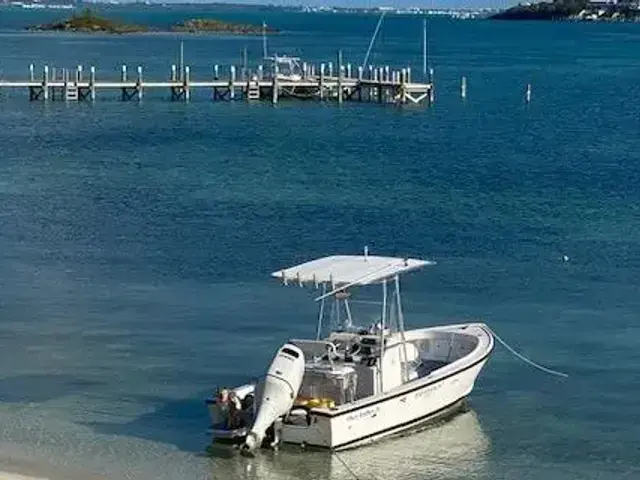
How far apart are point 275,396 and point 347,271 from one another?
346 cm

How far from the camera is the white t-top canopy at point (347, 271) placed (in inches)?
1037

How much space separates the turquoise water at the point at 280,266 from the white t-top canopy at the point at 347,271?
9.02ft

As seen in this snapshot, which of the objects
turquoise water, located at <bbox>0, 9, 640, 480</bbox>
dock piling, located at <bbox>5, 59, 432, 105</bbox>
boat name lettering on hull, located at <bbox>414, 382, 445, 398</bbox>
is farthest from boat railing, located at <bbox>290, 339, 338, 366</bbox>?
dock piling, located at <bbox>5, 59, 432, 105</bbox>

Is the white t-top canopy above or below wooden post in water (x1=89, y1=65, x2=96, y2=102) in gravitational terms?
above

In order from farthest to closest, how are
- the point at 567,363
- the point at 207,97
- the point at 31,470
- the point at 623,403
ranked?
the point at 207,97
the point at 567,363
the point at 623,403
the point at 31,470

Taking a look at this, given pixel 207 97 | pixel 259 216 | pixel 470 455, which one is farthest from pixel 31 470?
pixel 207 97

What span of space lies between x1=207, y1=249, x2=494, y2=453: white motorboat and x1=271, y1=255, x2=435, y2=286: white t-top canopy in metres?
0.02

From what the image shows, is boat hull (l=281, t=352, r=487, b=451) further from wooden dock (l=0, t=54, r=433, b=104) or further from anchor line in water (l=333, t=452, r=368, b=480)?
wooden dock (l=0, t=54, r=433, b=104)

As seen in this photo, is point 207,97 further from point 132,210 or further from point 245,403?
point 245,403

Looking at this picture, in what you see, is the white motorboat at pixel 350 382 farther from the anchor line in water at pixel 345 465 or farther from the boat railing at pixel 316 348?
the anchor line in water at pixel 345 465

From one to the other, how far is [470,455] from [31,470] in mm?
6944

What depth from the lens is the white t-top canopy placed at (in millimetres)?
26328

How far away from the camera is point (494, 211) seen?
4881 centimetres

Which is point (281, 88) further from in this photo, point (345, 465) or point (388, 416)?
point (345, 465)
